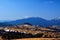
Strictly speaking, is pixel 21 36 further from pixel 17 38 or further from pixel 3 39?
pixel 3 39

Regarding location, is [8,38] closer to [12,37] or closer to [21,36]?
[12,37]

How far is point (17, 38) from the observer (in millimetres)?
35625

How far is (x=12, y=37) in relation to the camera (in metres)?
34.9

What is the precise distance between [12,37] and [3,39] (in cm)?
190

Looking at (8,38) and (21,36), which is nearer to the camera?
(8,38)

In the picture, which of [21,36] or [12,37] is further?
[21,36]

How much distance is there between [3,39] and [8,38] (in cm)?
96

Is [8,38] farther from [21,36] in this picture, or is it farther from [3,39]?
[21,36]

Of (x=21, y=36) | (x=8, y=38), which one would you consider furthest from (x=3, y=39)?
(x=21, y=36)

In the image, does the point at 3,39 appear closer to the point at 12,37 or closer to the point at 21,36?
the point at 12,37

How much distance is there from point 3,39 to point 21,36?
15.9 feet

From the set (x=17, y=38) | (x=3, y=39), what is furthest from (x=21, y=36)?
(x=3, y=39)

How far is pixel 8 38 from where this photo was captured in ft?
112

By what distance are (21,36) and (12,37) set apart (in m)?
3.09
